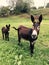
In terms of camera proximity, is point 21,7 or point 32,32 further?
point 21,7

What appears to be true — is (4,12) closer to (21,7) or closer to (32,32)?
(21,7)

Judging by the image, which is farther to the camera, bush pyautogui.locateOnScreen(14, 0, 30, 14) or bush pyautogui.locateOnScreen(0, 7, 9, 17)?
bush pyautogui.locateOnScreen(14, 0, 30, 14)

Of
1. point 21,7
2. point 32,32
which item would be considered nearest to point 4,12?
point 21,7

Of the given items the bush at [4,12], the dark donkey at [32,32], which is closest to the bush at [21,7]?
the bush at [4,12]

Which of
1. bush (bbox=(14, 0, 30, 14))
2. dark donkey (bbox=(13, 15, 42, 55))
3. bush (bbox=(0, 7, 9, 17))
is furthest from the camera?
bush (bbox=(14, 0, 30, 14))

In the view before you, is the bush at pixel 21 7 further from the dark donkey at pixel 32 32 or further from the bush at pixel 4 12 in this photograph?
the dark donkey at pixel 32 32

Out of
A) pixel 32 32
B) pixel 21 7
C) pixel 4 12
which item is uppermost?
pixel 32 32

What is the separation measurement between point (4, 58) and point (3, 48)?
4.86 ft

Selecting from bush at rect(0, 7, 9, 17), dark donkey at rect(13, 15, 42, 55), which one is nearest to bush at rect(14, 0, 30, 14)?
bush at rect(0, 7, 9, 17)

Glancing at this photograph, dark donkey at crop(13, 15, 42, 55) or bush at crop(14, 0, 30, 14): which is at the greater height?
dark donkey at crop(13, 15, 42, 55)

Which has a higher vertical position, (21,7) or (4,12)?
(21,7)

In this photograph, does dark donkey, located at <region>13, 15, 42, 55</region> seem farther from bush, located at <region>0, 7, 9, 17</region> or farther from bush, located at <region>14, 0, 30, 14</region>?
bush, located at <region>14, 0, 30, 14</region>

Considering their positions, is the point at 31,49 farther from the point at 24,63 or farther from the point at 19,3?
the point at 19,3

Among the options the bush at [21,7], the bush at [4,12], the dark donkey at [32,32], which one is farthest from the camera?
the bush at [21,7]
